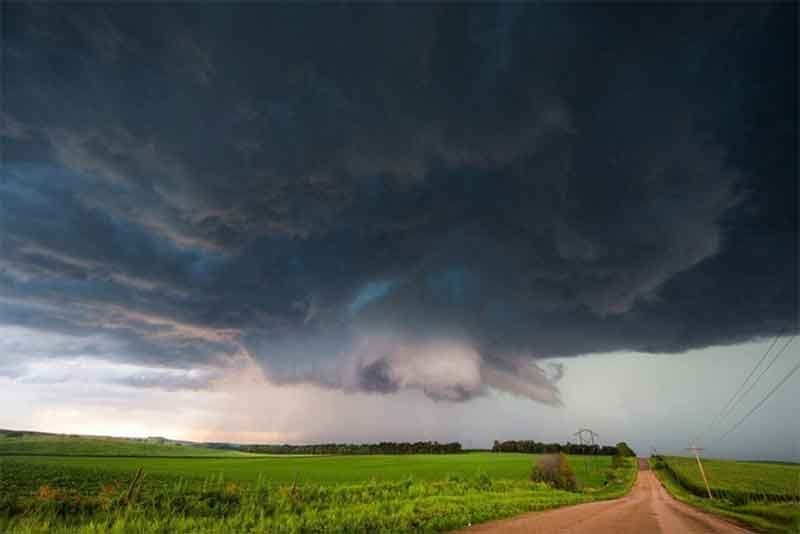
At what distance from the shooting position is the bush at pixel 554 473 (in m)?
52.5

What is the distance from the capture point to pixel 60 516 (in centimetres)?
1566

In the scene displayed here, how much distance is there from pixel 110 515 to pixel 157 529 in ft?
8.76

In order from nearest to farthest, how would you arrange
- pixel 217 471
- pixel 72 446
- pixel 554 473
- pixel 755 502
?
pixel 755 502, pixel 554 473, pixel 217 471, pixel 72 446

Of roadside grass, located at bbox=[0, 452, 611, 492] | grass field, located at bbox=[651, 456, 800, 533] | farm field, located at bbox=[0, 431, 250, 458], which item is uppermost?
farm field, located at bbox=[0, 431, 250, 458]

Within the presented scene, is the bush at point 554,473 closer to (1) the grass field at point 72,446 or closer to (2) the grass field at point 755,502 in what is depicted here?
(2) the grass field at point 755,502

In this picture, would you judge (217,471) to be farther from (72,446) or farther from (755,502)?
(72,446)

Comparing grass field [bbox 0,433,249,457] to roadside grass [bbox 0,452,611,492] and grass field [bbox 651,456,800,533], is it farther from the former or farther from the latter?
grass field [bbox 651,456,800,533]

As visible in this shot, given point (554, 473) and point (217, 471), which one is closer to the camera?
point (554, 473)

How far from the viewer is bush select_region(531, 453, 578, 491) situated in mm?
52500

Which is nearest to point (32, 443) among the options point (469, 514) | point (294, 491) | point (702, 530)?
point (294, 491)

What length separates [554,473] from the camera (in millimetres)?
53156

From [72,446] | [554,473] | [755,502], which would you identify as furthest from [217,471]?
[72,446]

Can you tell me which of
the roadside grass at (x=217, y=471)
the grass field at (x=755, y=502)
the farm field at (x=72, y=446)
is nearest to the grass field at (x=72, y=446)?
the farm field at (x=72, y=446)

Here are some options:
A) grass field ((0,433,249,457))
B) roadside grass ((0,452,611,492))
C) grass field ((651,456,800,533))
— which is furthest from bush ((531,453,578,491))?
grass field ((0,433,249,457))
